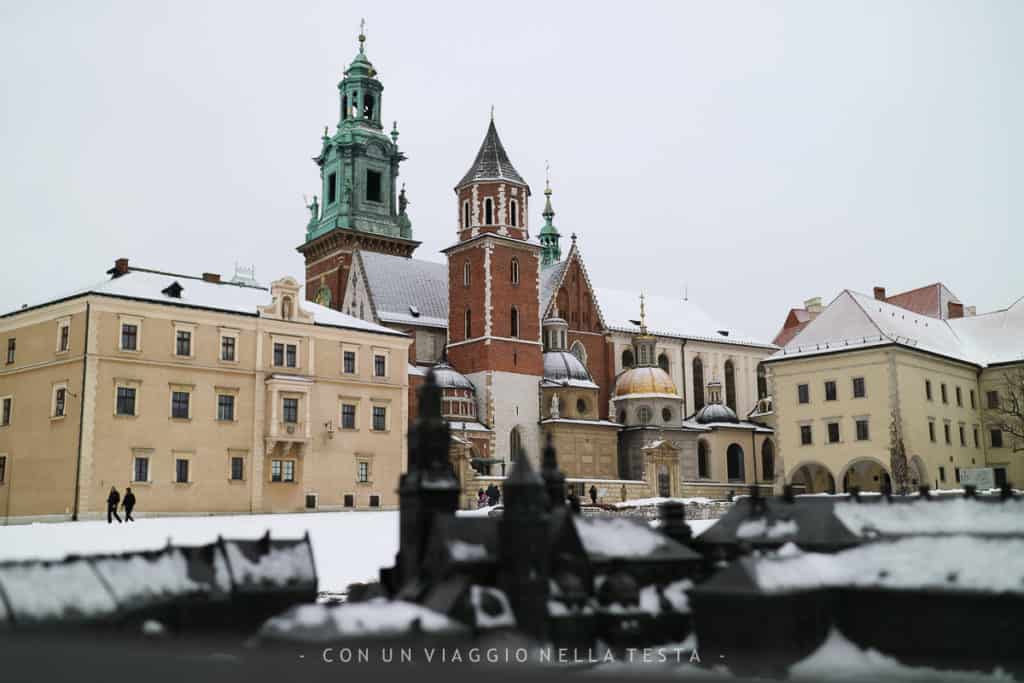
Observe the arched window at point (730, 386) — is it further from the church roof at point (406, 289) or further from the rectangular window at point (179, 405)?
the rectangular window at point (179, 405)

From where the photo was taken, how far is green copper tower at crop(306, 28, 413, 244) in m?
89.5

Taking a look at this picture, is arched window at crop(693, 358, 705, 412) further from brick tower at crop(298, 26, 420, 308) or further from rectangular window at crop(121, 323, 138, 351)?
rectangular window at crop(121, 323, 138, 351)

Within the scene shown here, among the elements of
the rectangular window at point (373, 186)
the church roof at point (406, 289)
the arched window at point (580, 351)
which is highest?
the rectangular window at point (373, 186)

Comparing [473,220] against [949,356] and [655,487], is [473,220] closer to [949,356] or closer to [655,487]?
[655,487]

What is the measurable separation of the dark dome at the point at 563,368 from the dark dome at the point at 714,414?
11.7m

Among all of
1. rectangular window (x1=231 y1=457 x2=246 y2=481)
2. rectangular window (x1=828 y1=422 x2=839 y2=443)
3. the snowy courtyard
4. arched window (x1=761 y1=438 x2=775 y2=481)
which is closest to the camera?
the snowy courtyard

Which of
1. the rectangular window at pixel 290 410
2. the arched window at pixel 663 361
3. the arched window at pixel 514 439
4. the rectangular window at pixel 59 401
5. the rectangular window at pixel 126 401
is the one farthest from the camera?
the arched window at pixel 663 361

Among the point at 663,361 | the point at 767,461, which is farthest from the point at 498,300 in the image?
the point at 767,461

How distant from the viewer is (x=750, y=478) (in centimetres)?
8112

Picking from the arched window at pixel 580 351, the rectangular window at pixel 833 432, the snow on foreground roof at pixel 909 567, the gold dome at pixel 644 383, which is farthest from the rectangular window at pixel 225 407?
the snow on foreground roof at pixel 909 567

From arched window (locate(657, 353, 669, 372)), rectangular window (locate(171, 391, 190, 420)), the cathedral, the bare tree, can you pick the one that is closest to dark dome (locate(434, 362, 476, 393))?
the cathedral

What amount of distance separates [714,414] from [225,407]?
141 feet

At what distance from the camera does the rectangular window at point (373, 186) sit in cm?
9138

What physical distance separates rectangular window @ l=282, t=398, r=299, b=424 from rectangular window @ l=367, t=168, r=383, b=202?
140 ft
